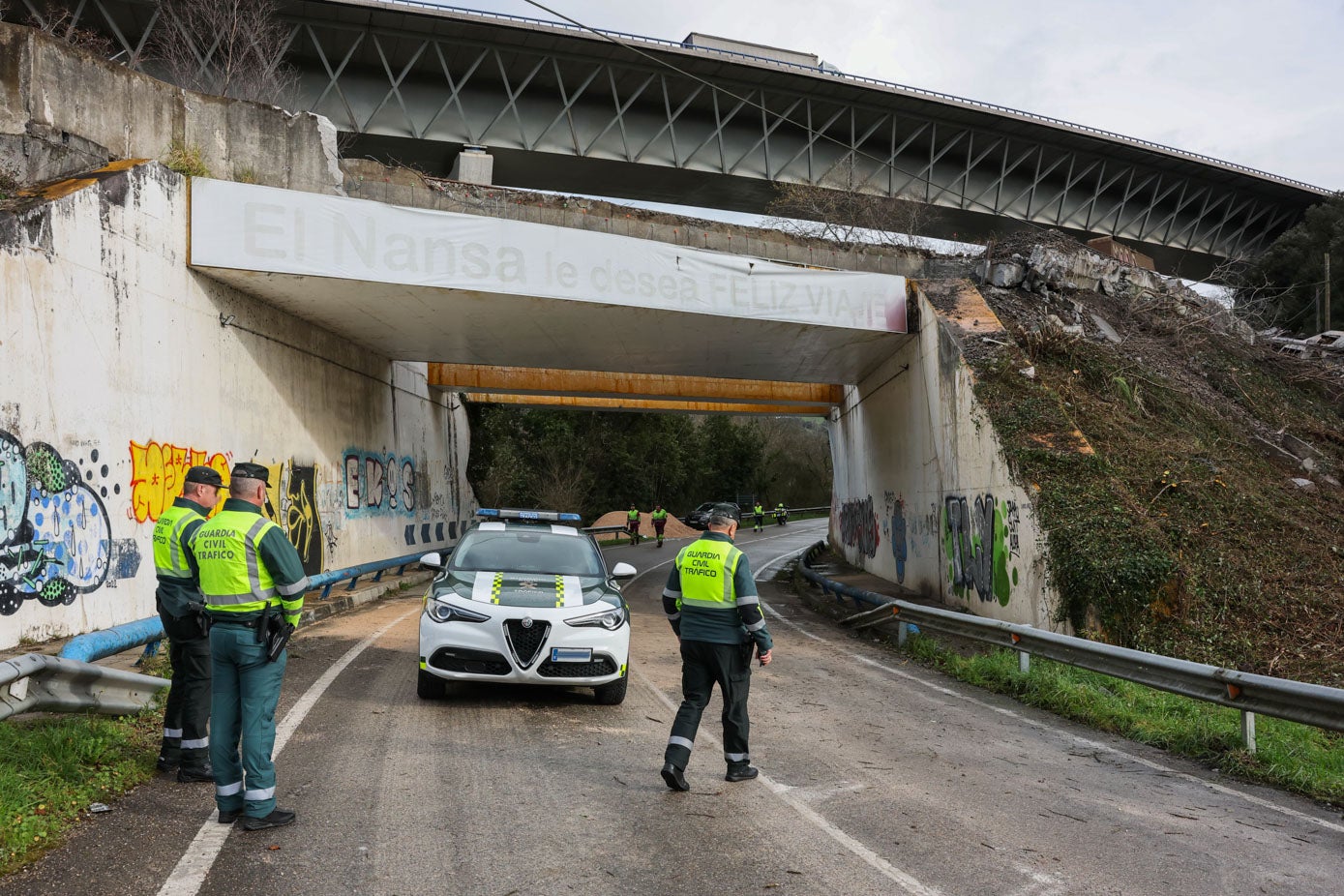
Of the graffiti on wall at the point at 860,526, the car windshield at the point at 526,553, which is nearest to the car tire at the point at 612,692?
the car windshield at the point at 526,553

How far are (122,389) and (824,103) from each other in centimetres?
2910

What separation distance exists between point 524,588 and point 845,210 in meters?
25.2

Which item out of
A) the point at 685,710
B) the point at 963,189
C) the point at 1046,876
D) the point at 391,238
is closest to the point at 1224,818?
the point at 1046,876

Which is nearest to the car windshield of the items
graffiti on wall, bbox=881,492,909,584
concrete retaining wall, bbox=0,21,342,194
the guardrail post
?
the guardrail post

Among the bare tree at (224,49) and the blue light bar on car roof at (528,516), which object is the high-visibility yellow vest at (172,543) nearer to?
the blue light bar on car roof at (528,516)

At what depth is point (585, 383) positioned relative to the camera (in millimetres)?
26250

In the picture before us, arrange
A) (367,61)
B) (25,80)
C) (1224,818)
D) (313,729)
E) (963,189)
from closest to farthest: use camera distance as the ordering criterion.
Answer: (1224,818)
(313,729)
(25,80)
(367,61)
(963,189)

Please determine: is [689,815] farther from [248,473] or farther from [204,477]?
[204,477]

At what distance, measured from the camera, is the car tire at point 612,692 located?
8.09m

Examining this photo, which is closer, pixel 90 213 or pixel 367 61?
pixel 90 213

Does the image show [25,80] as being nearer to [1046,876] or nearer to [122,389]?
[122,389]

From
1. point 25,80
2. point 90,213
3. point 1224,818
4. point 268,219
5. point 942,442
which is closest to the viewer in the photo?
point 1224,818

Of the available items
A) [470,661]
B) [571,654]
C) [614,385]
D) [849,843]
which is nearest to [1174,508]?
[571,654]

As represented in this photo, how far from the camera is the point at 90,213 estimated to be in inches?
421
